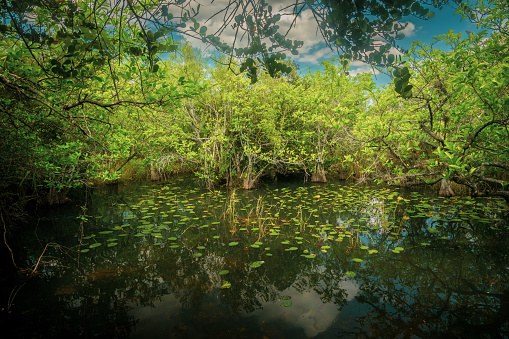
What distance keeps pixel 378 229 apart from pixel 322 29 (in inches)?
194

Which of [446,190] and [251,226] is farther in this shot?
[446,190]

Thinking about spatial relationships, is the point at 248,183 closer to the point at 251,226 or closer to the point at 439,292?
the point at 251,226

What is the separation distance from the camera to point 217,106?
12.1 metres

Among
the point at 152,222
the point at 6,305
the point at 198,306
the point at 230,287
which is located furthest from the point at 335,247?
the point at 6,305

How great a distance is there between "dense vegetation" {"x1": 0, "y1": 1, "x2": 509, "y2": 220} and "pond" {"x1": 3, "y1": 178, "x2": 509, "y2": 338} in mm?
1216

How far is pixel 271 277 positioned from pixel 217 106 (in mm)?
9880

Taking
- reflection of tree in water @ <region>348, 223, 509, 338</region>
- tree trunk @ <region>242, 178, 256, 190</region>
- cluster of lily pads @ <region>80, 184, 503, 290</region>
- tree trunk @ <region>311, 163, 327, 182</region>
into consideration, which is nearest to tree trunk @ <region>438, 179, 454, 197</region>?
cluster of lily pads @ <region>80, 184, 503, 290</region>

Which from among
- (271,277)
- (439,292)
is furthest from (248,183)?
(439,292)

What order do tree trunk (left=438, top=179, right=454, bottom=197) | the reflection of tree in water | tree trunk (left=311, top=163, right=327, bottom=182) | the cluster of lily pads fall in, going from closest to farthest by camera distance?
1. the reflection of tree in water
2. the cluster of lily pads
3. tree trunk (left=438, top=179, right=454, bottom=197)
4. tree trunk (left=311, top=163, right=327, bottom=182)

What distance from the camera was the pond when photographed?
105 inches

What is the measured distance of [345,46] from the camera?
192cm

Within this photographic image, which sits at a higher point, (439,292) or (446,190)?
(446,190)

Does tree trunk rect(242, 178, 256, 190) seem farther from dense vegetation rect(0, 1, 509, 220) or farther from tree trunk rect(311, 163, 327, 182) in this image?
tree trunk rect(311, 163, 327, 182)

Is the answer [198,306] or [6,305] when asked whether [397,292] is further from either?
[6,305]
